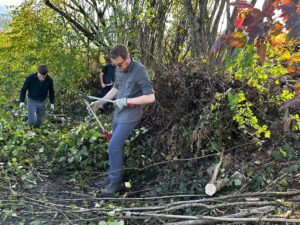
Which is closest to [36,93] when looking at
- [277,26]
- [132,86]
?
[132,86]

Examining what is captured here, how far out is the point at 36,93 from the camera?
739 centimetres

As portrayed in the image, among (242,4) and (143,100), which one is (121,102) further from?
(242,4)

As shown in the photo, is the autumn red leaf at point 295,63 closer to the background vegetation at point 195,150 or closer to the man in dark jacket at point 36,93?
the background vegetation at point 195,150

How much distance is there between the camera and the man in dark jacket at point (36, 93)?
24.0 ft

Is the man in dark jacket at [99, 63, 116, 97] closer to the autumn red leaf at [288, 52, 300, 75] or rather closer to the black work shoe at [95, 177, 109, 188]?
the black work shoe at [95, 177, 109, 188]

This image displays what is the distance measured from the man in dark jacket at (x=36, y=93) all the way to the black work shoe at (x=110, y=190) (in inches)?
133

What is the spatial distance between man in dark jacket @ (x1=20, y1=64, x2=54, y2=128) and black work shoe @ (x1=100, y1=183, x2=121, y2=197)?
3388 mm

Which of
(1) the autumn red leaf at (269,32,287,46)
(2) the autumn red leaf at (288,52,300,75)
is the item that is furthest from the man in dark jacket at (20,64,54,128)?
(1) the autumn red leaf at (269,32,287,46)

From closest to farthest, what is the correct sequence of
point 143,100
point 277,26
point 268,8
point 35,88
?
1. point 268,8
2. point 277,26
3. point 143,100
4. point 35,88

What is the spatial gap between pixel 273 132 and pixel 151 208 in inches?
70.6

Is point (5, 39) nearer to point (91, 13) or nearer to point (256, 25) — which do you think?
point (91, 13)

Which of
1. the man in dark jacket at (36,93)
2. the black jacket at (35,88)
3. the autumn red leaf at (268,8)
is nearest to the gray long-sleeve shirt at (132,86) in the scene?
the autumn red leaf at (268,8)

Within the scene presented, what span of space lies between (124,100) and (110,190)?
105 centimetres

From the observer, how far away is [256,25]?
1674 mm
